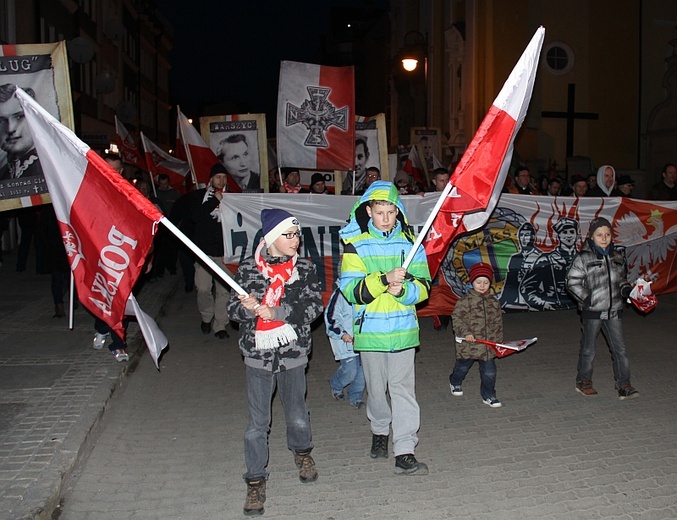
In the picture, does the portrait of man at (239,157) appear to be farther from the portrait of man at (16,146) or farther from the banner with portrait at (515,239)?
the portrait of man at (16,146)

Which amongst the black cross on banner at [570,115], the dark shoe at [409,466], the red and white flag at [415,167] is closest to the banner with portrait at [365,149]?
the red and white flag at [415,167]

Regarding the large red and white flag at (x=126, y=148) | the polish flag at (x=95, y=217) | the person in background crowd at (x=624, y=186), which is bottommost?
the polish flag at (x=95, y=217)

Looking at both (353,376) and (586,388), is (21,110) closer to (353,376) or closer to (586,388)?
(353,376)

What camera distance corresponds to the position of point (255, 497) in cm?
454

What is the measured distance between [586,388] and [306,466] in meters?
3.04

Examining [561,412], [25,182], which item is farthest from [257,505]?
[25,182]

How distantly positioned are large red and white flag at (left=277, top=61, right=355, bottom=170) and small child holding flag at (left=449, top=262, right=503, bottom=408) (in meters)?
5.30

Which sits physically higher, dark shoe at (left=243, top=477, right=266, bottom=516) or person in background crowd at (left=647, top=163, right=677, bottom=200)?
person in background crowd at (left=647, top=163, right=677, bottom=200)

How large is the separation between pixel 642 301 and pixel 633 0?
22.8 meters

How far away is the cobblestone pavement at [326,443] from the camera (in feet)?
15.1

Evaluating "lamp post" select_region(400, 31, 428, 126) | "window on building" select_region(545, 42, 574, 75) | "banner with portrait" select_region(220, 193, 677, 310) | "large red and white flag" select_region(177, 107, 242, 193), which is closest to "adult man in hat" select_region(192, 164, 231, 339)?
"banner with portrait" select_region(220, 193, 677, 310)

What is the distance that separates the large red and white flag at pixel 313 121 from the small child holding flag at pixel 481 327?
5302mm

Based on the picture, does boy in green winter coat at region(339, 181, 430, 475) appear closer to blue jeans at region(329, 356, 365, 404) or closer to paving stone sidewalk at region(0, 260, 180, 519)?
blue jeans at region(329, 356, 365, 404)

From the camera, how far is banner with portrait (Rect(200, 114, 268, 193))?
12523mm
